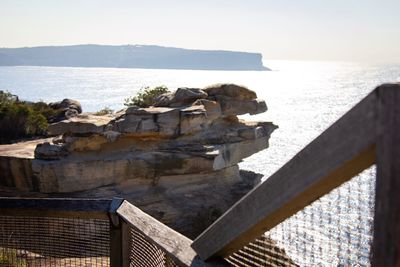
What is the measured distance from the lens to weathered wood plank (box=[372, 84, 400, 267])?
136 centimetres

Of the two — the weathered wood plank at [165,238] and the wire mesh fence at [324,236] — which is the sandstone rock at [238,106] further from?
the wire mesh fence at [324,236]

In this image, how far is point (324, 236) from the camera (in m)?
2.13

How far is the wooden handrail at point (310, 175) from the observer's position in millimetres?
1458

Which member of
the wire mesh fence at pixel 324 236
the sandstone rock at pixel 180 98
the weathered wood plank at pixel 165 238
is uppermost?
the wire mesh fence at pixel 324 236

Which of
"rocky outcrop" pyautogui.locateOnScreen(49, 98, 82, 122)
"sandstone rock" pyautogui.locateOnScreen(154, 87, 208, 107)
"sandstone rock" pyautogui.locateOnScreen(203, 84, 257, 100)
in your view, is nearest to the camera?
"sandstone rock" pyautogui.locateOnScreen(154, 87, 208, 107)

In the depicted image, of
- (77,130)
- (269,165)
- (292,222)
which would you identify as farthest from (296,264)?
(269,165)

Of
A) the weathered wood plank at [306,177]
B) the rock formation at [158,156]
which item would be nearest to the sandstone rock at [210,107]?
the rock formation at [158,156]

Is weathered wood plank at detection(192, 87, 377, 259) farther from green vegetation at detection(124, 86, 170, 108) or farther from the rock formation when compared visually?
green vegetation at detection(124, 86, 170, 108)

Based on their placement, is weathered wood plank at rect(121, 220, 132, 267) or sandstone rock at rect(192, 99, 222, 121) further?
sandstone rock at rect(192, 99, 222, 121)

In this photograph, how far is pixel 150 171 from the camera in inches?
1022

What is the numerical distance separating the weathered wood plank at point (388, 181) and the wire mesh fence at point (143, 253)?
1975 millimetres

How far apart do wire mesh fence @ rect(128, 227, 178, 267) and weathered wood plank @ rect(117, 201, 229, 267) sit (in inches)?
5.3

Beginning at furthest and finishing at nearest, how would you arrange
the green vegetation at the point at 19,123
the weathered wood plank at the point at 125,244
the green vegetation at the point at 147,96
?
the green vegetation at the point at 147,96 < the green vegetation at the point at 19,123 < the weathered wood plank at the point at 125,244

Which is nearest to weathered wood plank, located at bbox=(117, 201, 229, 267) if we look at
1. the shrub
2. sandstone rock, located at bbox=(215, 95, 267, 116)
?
sandstone rock, located at bbox=(215, 95, 267, 116)
